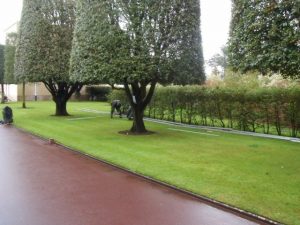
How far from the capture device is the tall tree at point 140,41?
13633 millimetres

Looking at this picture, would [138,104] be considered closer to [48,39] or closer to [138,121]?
[138,121]

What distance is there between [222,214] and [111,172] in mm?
3698

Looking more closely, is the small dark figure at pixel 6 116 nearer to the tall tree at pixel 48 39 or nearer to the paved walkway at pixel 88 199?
the tall tree at pixel 48 39

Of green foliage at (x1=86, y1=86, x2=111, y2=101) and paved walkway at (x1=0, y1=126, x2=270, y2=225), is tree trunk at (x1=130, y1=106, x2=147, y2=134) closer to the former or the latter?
paved walkway at (x1=0, y1=126, x2=270, y2=225)

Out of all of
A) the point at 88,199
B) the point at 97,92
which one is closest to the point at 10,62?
the point at 97,92

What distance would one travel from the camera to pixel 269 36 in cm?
779

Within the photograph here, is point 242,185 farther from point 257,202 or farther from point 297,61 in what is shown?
point 297,61

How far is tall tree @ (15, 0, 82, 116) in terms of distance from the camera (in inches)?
886

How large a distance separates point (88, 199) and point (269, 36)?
481cm

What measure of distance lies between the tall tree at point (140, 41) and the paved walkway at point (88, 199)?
4.37 m

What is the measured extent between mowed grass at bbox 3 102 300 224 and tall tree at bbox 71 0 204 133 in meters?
2.41

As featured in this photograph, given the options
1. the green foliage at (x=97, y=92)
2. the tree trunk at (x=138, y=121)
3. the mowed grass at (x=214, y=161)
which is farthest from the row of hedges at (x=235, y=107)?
the green foliage at (x=97, y=92)

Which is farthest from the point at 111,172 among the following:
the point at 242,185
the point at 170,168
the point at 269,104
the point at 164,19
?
the point at 269,104

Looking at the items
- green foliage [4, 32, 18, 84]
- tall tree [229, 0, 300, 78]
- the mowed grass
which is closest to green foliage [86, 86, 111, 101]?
green foliage [4, 32, 18, 84]
